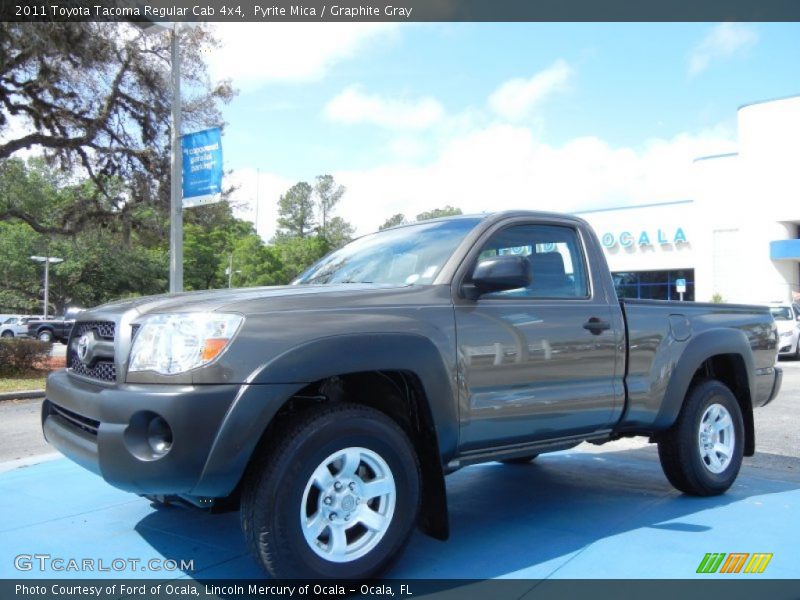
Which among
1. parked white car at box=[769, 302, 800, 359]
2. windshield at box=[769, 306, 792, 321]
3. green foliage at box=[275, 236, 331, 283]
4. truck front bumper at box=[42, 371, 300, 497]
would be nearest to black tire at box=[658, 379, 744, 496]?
truck front bumper at box=[42, 371, 300, 497]

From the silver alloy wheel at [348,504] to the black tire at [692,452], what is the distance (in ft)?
8.04

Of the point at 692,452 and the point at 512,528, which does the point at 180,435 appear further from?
the point at 692,452

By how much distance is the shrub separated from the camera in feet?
47.6

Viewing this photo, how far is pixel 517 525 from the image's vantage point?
425 cm

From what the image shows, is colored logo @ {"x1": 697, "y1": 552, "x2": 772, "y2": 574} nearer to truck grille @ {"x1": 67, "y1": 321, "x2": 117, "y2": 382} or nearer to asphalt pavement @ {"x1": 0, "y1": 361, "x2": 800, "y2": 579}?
asphalt pavement @ {"x1": 0, "y1": 361, "x2": 800, "y2": 579}

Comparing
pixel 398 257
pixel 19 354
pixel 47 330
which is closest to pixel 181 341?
pixel 398 257

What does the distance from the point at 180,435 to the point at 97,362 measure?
0.89m

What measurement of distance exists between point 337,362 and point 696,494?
3.11m

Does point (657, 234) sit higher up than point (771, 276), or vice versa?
point (657, 234)

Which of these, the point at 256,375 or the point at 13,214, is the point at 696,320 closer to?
the point at 256,375

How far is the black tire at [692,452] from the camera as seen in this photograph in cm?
479

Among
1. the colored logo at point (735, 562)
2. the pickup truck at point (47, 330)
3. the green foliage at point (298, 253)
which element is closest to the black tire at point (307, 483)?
the colored logo at point (735, 562)

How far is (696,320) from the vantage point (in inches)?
195

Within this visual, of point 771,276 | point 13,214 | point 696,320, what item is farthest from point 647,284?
point 696,320
